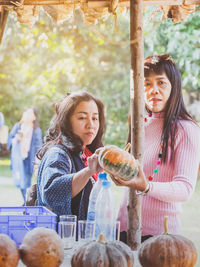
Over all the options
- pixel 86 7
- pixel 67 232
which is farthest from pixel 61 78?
pixel 67 232

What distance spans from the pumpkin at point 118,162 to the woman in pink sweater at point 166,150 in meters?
0.31

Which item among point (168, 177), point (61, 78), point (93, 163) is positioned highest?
point (61, 78)

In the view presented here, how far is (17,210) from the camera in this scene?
236cm

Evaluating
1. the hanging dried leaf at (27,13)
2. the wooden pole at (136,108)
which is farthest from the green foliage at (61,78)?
the wooden pole at (136,108)

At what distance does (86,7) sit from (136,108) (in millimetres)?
813

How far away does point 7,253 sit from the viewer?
5.35 feet

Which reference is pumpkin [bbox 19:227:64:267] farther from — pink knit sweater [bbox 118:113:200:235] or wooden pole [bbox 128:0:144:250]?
wooden pole [bbox 128:0:144:250]

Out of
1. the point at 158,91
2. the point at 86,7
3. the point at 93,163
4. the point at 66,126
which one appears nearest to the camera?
the point at 93,163

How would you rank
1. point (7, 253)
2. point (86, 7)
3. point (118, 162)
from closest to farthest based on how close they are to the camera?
point (7, 253) < point (118, 162) < point (86, 7)

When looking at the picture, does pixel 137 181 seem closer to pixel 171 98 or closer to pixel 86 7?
pixel 171 98

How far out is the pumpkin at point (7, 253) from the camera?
63.7 inches

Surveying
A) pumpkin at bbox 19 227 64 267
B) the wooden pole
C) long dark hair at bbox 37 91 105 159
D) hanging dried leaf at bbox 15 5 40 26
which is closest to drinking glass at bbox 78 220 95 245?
pumpkin at bbox 19 227 64 267

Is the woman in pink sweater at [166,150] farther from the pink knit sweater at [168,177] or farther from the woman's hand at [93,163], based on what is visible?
the woman's hand at [93,163]

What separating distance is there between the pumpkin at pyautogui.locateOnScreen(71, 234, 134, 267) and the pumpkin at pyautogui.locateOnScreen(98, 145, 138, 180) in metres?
0.36
